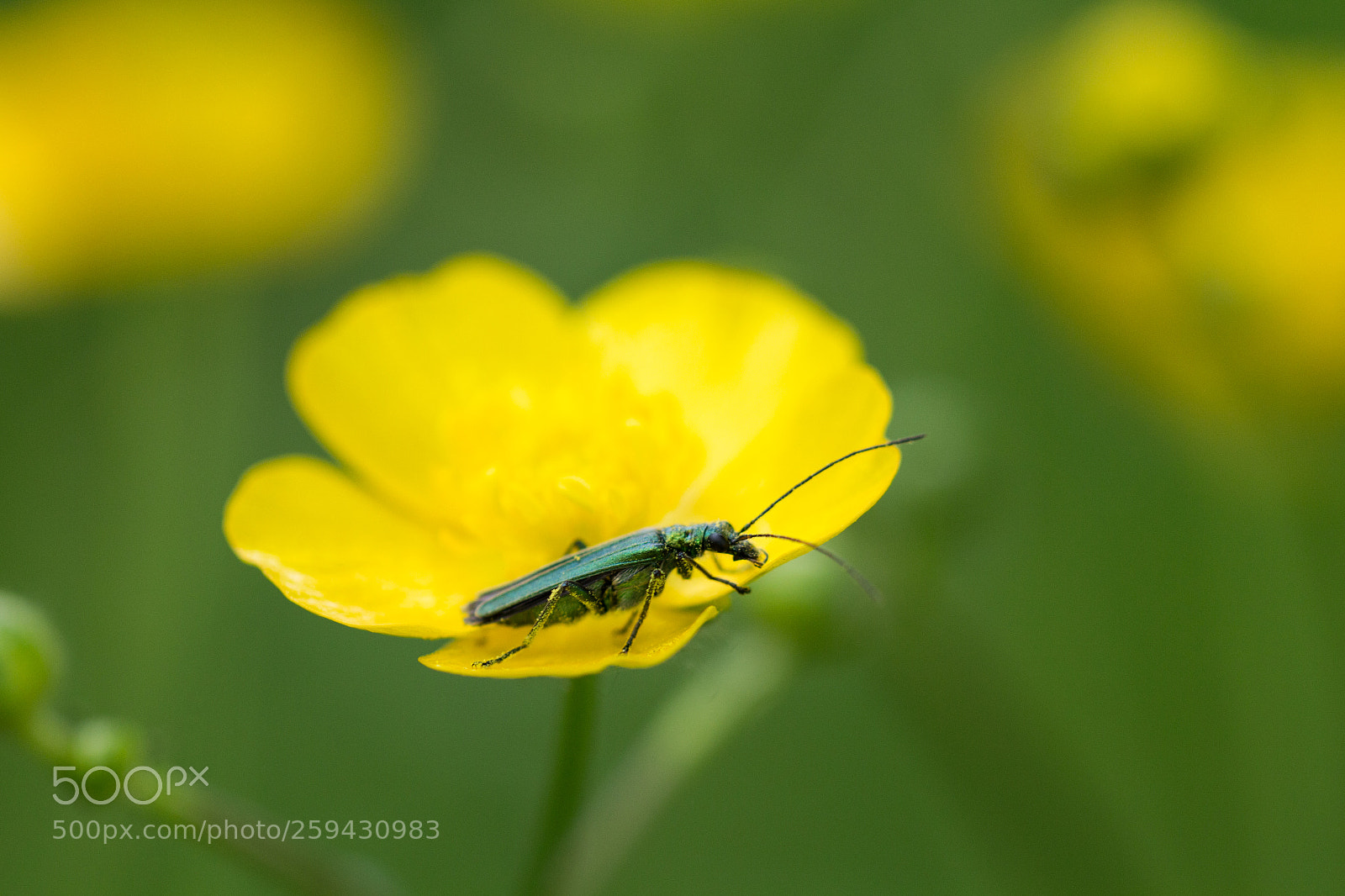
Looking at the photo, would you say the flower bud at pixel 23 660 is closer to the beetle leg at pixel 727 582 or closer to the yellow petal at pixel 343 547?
the yellow petal at pixel 343 547

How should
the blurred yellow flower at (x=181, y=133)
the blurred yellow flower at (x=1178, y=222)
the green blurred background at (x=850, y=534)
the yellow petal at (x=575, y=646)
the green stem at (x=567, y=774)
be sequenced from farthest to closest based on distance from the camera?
the blurred yellow flower at (x=181, y=133)
the green blurred background at (x=850, y=534)
the blurred yellow flower at (x=1178, y=222)
the green stem at (x=567, y=774)
the yellow petal at (x=575, y=646)

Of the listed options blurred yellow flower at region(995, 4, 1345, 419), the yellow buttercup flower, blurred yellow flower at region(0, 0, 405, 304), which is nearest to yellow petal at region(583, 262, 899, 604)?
the yellow buttercup flower

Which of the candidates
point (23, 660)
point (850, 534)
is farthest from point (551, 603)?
point (850, 534)

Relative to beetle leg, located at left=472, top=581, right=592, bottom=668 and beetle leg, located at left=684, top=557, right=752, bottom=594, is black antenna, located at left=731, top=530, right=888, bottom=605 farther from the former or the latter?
beetle leg, located at left=472, top=581, right=592, bottom=668

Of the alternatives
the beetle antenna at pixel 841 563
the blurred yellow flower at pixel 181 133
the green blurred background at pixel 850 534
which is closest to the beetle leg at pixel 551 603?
the beetle antenna at pixel 841 563

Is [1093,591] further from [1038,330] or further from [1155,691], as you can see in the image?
[1038,330]

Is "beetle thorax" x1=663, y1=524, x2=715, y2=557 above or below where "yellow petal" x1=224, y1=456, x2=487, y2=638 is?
above

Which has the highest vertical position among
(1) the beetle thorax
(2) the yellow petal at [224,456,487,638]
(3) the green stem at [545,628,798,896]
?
(1) the beetle thorax
